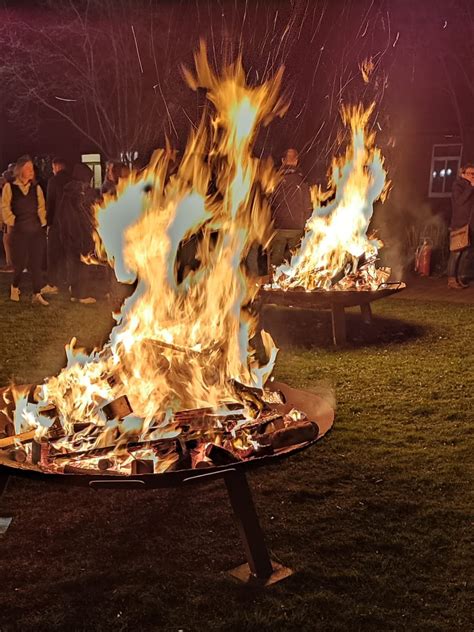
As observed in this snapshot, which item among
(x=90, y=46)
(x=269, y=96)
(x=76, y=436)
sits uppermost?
(x=90, y=46)

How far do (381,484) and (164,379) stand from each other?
1.73 meters

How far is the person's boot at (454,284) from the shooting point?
12336 mm

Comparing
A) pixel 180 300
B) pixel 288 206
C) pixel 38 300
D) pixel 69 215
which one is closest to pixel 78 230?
pixel 69 215

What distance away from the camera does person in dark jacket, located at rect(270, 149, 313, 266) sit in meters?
9.95

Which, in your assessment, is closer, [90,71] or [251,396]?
[251,396]

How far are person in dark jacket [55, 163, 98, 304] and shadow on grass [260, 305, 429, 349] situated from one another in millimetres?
3096

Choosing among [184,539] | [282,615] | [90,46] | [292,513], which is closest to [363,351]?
[292,513]

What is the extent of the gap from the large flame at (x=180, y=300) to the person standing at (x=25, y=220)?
5.61 m

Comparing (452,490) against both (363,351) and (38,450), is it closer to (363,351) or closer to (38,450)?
(38,450)

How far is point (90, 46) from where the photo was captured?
89.0 feet

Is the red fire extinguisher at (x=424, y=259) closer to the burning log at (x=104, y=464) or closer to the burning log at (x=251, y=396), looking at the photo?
the burning log at (x=251, y=396)

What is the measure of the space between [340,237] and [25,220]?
4831mm

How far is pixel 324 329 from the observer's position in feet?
30.1

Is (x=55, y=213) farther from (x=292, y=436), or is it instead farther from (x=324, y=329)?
(x=292, y=436)
